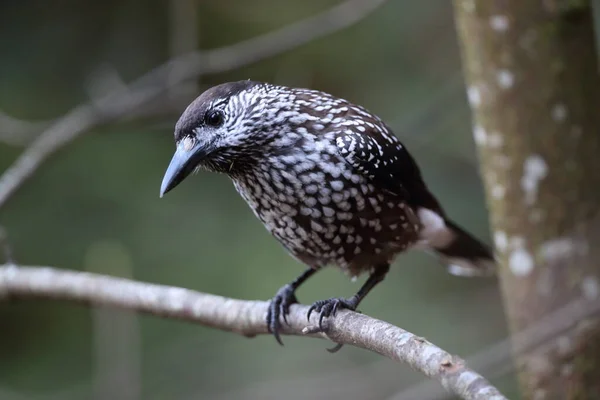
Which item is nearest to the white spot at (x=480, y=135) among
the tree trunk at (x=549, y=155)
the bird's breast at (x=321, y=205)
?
the tree trunk at (x=549, y=155)

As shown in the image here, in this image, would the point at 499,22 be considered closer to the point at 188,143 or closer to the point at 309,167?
the point at 309,167

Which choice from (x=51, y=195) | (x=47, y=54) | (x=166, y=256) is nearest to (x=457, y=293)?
(x=166, y=256)

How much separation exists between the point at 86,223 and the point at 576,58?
11.4 ft

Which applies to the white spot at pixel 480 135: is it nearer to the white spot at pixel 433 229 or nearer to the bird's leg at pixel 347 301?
the white spot at pixel 433 229

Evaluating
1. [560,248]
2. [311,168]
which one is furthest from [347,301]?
[560,248]

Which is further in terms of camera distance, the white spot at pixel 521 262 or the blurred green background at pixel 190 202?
the blurred green background at pixel 190 202

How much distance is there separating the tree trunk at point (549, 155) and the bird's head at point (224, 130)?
815 mm

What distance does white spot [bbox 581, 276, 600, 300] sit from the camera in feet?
9.91

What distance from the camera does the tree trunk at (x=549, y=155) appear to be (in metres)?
3.01

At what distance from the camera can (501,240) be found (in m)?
3.18

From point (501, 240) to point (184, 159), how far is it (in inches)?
48.4

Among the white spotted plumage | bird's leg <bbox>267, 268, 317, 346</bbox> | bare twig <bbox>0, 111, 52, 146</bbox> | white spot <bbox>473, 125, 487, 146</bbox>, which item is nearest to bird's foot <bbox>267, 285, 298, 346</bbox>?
bird's leg <bbox>267, 268, 317, 346</bbox>

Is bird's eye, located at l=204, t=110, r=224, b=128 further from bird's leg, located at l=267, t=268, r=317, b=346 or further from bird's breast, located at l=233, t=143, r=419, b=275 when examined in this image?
bird's leg, located at l=267, t=268, r=317, b=346

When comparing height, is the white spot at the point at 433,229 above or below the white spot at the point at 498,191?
below
